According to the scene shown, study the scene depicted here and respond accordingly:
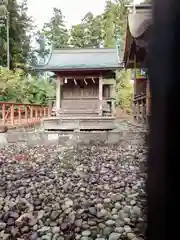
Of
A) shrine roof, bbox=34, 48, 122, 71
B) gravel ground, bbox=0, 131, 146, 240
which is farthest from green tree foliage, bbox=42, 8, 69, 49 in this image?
gravel ground, bbox=0, 131, 146, 240

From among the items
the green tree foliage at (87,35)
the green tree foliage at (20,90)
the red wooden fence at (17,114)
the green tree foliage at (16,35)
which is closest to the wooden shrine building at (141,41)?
the red wooden fence at (17,114)

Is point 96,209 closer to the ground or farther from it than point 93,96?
closer to the ground

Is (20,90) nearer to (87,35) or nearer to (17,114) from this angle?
(17,114)

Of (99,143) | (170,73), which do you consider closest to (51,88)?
(99,143)

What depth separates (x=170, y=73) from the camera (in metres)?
0.44

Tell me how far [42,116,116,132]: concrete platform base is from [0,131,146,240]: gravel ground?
2.84m

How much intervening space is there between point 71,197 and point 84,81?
27.6ft

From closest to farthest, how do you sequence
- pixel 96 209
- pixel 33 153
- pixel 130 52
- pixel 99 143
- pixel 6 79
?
pixel 96 209 → pixel 33 153 → pixel 99 143 → pixel 130 52 → pixel 6 79

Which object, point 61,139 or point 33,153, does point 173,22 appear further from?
point 61,139

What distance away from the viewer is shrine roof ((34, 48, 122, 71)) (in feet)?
32.4

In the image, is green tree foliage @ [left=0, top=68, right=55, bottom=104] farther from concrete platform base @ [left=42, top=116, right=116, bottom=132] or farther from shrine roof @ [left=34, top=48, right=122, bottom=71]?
concrete platform base @ [left=42, top=116, right=116, bottom=132]

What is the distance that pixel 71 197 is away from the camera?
2955 millimetres

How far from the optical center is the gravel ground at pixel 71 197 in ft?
7.05

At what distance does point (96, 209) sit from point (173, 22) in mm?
2329
